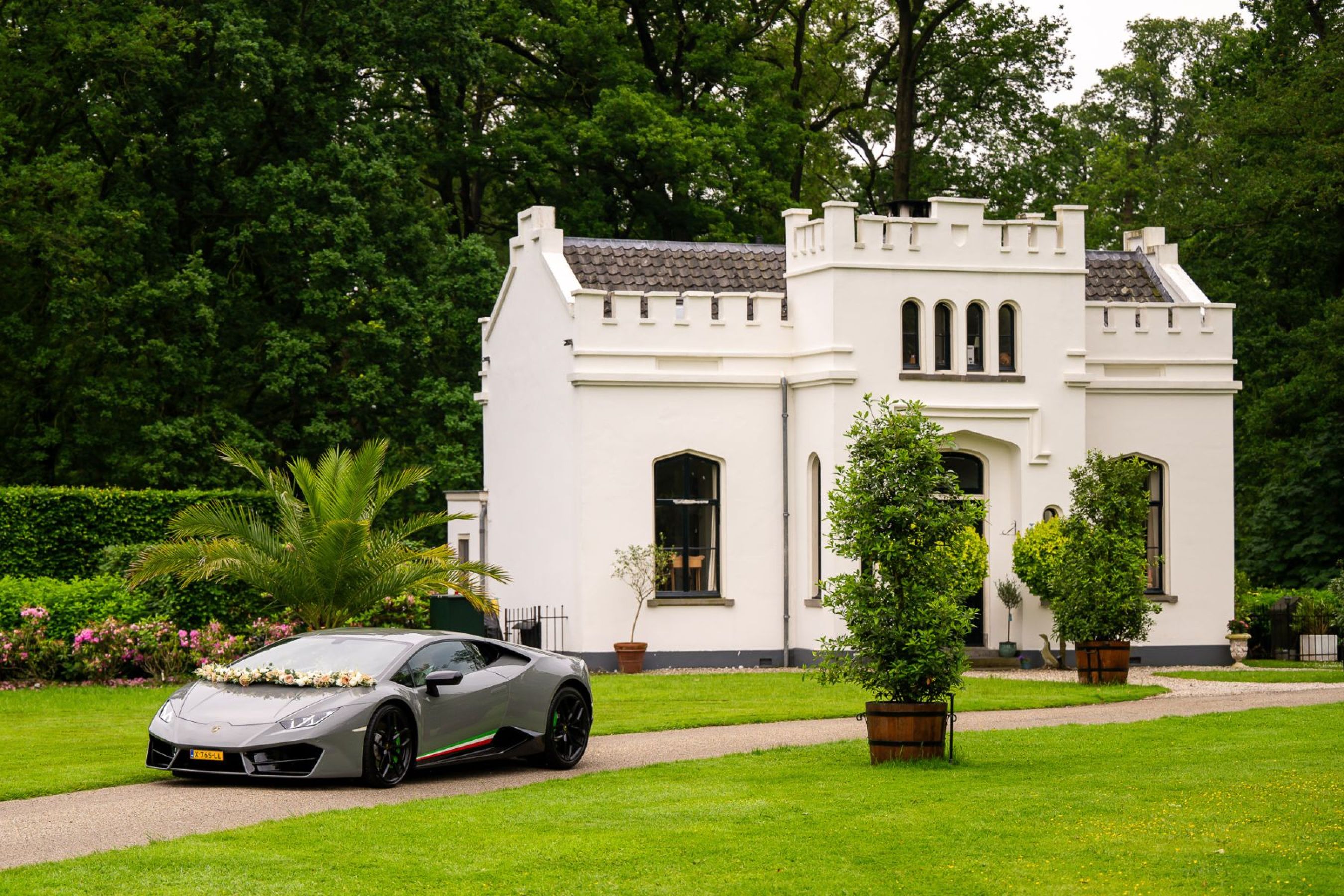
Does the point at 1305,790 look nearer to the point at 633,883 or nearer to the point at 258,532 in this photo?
the point at 633,883

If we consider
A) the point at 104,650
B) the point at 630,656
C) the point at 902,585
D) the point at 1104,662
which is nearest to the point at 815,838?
the point at 902,585

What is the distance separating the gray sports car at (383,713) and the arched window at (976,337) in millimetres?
14080

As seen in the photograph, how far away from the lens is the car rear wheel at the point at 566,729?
15.7m

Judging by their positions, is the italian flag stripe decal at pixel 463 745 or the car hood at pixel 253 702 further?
the italian flag stripe decal at pixel 463 745

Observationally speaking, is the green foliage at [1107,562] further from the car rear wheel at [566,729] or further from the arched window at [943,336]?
the car rear wheel at [566,729]

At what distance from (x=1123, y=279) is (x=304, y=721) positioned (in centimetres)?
2212

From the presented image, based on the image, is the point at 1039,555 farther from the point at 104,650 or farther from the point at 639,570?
the point at 104,650

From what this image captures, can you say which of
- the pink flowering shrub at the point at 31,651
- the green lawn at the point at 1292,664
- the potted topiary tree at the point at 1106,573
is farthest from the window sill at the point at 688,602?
the green lawn at the point at 1292,664

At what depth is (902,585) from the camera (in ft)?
52.1

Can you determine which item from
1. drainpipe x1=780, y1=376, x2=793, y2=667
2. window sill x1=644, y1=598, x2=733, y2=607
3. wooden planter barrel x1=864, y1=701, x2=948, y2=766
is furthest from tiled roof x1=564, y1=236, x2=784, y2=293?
wooden planter barrel x1=864, y1=701, x2=948, y2=766

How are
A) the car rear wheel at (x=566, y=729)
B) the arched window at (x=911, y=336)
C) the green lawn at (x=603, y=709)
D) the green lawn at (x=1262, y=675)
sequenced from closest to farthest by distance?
the green lawn at (x=603, y=709)
the car rear wheel at (x=566, y=729)
the green lawn at (x=1262, y=675)
the arched window at (x=911, y=336)

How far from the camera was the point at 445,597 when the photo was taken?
103 ft

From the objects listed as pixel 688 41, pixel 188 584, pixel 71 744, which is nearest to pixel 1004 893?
pixel 71 744

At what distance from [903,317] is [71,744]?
15887 mm
